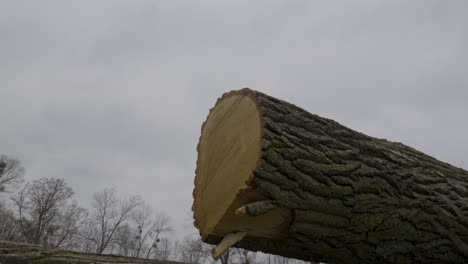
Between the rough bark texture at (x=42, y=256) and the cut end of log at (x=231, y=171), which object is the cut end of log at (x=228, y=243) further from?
the rough bark texture at (x=42, y=256)

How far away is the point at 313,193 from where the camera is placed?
241cm

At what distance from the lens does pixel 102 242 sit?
125ft

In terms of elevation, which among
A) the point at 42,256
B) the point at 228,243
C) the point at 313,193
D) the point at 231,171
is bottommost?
the point at 42,256

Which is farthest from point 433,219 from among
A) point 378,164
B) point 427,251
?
point 378,164

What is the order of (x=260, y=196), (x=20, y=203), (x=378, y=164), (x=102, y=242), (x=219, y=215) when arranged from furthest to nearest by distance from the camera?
(x=102, y=242), (x=20, y=203), (x=378, y=164), (x=219, y=215), (x=260, y=196)

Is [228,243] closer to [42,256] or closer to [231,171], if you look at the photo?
A: [231,171]

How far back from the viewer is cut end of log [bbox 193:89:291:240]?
7.72 feet

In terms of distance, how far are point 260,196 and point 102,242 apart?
4023 cm

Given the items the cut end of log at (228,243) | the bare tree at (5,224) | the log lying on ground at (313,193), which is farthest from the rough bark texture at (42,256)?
the bare tree at (5,224)

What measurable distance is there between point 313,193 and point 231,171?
0.59 metres

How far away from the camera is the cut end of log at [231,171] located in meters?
2.35

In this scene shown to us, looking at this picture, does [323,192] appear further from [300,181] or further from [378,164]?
[378,164]

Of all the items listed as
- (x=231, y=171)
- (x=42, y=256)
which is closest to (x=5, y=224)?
(x=42, y=256)

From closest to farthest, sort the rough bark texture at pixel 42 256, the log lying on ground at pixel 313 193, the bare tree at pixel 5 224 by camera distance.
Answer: the log lying on ground at pixel 313 193 < the rough bark texture at pixel 42 256 < the bare tree at pixel 5 224
